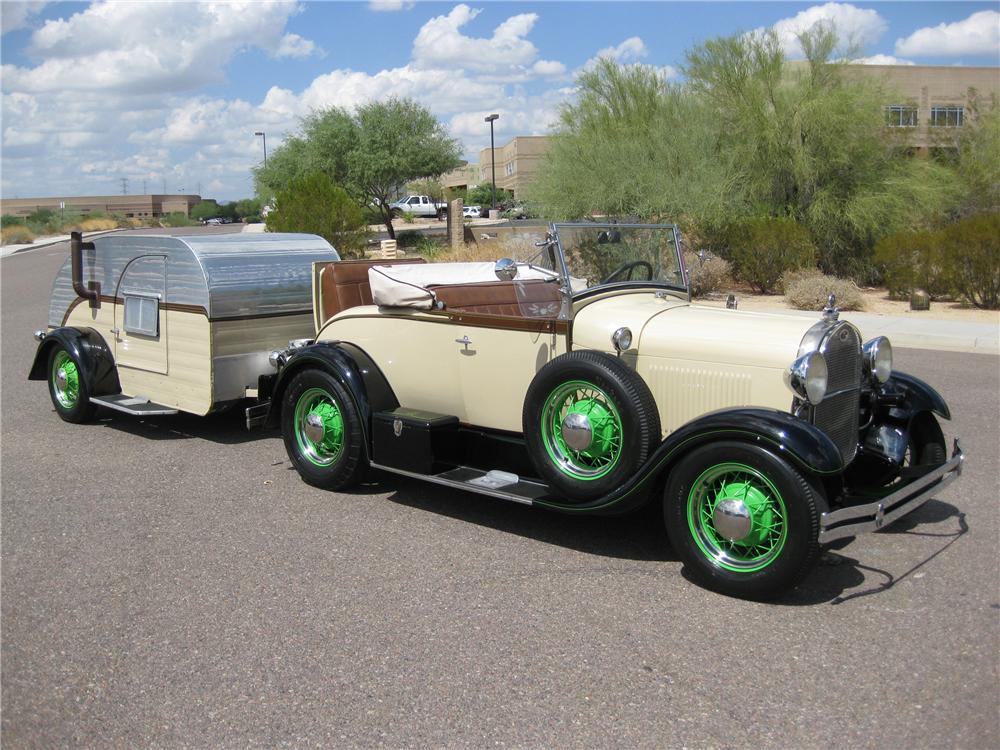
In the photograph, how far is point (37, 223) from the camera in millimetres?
65062

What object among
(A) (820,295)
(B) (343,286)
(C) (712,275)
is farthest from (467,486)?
(C) (712,275)

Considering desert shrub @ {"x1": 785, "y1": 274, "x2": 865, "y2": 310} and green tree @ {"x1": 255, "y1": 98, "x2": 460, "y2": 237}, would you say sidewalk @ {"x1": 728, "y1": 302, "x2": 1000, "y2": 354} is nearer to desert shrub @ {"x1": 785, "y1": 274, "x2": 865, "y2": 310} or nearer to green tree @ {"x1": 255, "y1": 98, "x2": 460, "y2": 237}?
desert shrub @ {"x1": 785, "y1": 274, "x2": 865, "y2": 310}

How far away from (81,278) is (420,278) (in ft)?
12.9

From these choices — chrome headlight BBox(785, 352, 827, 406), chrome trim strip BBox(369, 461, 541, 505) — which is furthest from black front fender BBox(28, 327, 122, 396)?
chrome headlight BBox(785, 352, 827, 406)

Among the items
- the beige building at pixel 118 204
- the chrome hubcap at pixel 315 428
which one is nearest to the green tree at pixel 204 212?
the beige building at pixel 118 204

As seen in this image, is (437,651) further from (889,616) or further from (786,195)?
(786,195)

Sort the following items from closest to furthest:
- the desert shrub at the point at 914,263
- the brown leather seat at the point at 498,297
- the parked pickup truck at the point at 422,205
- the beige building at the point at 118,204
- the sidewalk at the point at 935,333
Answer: the brown leather seat at the point at 498,297, the sidewalk at the point at 935,333, the desert shrub at the point at 914,263, the parked pickup truck at the point at 422,205, the beige building at the point at 118,204

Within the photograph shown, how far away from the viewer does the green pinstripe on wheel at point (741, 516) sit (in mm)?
4148

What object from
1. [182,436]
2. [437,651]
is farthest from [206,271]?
[437,651]

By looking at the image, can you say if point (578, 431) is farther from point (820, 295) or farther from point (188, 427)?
point (820, 295)

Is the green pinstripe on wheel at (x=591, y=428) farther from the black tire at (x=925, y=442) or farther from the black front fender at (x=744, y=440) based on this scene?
the black tire at (x=925, y=442)

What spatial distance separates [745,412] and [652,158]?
675 inches

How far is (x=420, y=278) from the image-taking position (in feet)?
19.8

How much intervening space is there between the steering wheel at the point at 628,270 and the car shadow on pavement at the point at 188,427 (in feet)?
11.8
